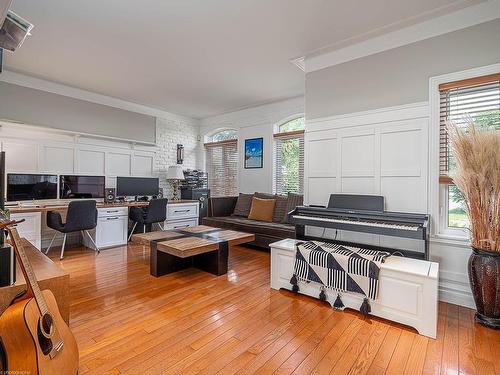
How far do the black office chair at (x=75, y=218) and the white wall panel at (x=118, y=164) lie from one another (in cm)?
138

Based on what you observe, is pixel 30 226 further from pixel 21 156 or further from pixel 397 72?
pixel 397 72

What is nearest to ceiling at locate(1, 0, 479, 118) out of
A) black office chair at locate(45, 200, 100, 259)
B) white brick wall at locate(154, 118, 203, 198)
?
white brick wall at locate(154, 118, 203, 198)

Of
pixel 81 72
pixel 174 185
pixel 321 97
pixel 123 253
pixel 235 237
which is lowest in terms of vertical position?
pixel 123 253

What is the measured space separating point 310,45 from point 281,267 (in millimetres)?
2618

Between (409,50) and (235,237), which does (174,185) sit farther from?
(409,50)

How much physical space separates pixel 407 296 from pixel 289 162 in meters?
3.37

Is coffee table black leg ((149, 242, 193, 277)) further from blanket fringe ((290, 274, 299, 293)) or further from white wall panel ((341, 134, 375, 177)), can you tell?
white wall panel ((341, 134, 375, 177))

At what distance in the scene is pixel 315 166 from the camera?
3430 mm

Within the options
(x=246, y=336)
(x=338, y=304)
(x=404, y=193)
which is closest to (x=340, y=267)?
(x=338, y=304)

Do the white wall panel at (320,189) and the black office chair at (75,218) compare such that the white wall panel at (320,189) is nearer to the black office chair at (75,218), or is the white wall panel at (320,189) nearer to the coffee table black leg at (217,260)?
the coffee table black leg at (217,260)

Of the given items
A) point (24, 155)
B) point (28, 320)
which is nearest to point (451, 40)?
point (28, 320)

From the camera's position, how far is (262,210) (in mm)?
4691

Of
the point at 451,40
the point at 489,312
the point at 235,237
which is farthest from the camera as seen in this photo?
the point at 235,237

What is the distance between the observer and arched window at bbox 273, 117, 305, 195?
16.1 feet
